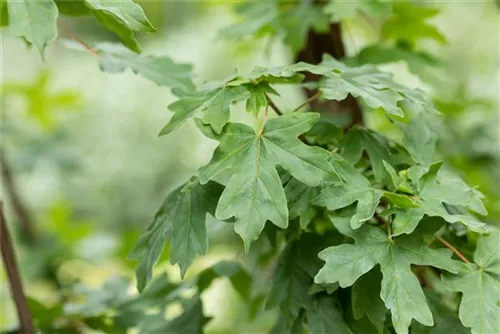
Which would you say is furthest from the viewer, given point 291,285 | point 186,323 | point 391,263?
point 186,323

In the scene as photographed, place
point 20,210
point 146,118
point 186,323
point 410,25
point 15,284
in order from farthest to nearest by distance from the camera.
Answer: point 146,118
point 20,210
point 410,25
point 186,323
point 15,284

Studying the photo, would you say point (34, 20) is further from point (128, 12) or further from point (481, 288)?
point (481, 288)

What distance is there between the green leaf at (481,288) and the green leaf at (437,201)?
32mm

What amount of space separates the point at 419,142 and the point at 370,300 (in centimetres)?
22

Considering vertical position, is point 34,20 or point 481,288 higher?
point 34,20

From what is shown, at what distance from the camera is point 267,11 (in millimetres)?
1149

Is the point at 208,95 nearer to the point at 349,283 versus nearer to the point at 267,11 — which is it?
the point at 349,283

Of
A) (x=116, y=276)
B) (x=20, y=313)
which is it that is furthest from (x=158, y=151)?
(x=20, y=313)

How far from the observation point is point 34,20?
2.32ft

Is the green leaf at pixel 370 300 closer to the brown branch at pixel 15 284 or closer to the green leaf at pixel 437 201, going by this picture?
the green leaf at pixel 437 201

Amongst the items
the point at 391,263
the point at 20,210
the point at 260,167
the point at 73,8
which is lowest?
the point at 20,210

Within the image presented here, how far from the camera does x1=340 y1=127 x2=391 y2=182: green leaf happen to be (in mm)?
803

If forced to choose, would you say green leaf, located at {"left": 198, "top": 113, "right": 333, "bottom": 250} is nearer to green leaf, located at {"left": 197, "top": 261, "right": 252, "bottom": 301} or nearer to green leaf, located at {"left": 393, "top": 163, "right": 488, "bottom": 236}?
green leaf, located at {"left": 393, "top": 163, "right": 488, "bottom": 236}

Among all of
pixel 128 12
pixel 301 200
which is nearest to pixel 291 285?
pixel 301 200
